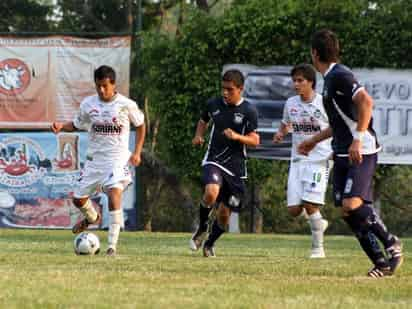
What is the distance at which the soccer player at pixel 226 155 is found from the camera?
1218 centimetres

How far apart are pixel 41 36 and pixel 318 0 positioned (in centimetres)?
559

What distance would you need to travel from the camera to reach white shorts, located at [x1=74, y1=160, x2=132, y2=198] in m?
11.9

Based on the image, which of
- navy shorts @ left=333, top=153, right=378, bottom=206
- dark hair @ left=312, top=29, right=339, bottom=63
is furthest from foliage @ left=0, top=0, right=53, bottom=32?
navy shorts @ left=333, top=153, right=378, bottom=206

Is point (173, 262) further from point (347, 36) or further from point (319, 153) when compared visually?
point (347, 36)

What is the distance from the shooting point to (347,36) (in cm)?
2342

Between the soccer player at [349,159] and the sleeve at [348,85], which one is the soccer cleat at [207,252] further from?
the sleeve at [348,85]

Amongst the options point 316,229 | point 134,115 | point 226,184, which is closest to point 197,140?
point 226,184

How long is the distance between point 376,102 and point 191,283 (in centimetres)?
1554

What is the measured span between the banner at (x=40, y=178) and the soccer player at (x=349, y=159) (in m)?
14.9

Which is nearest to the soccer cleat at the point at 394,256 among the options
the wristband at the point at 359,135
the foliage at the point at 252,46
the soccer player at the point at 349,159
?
the soccer player at the point at 349,159

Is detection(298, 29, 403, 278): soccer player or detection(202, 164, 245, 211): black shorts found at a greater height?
detection(298, 29, 403, 278): soccer player

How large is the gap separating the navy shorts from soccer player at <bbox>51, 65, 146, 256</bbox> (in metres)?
3.13

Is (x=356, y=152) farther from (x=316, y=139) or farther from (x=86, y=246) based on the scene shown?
(x=86, y=246)

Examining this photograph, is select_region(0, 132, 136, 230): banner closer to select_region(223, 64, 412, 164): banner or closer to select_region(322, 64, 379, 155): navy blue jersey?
select_region(223, 64, 412, 164): banner
